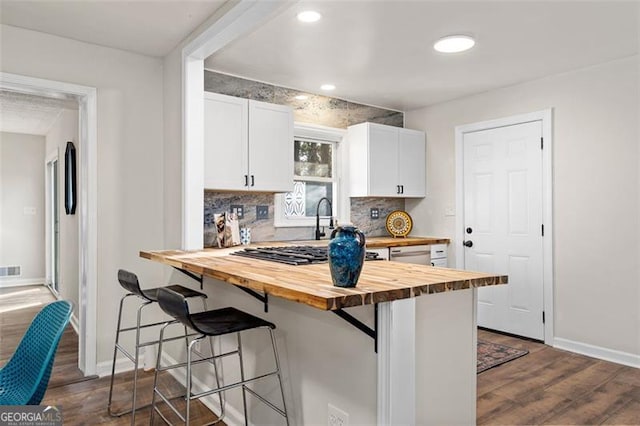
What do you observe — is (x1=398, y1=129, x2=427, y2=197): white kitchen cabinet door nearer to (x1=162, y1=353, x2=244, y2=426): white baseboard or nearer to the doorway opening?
(x1=162, y1=353, x2=244, y2=426): white baseboard

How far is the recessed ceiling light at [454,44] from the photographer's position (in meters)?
3.01

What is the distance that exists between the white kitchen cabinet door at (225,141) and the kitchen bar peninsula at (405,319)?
1320 mm

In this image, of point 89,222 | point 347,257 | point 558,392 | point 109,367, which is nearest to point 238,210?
point 89,222

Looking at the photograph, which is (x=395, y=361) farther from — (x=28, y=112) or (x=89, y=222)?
(x=28, y=112)

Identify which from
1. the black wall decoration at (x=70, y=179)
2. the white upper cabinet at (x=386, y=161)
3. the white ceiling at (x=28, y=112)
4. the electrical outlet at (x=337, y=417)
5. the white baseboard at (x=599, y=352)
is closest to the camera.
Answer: the electrical outlet at (x=337, y=417)

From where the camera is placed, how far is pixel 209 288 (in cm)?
277

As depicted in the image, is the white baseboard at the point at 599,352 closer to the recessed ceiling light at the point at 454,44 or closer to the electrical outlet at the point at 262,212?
the recessed ceiling light at the point at 454,44

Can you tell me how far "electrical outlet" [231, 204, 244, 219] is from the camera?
382 cm

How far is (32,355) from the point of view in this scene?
5.40 feet

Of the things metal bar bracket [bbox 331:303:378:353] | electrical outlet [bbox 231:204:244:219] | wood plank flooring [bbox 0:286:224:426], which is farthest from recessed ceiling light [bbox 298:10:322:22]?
wood plank flooring [bbox 0:286:224:426]

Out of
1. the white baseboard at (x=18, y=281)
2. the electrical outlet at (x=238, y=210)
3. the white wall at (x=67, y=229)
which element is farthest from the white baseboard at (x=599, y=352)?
the white baseboard at (x=18, y=281)

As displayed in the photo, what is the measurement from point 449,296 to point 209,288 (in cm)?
158

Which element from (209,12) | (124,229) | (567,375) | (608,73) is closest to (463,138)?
(608,73)

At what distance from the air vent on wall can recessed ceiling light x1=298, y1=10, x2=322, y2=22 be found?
257 inches
